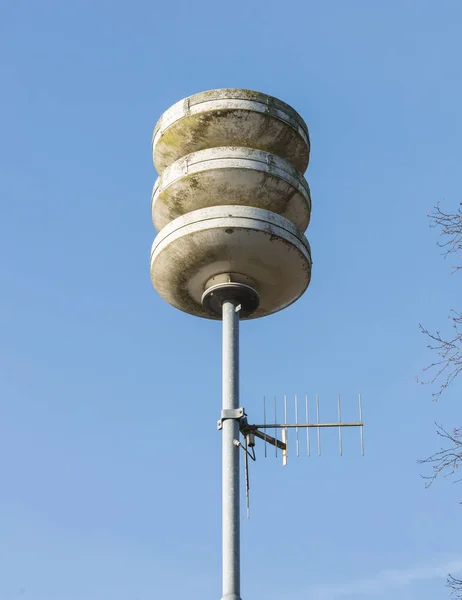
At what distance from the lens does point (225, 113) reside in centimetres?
1867

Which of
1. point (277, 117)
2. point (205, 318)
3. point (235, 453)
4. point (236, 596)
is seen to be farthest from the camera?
point (205, 318)

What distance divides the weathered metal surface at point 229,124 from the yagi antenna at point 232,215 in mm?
17

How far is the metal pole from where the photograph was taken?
55.1 feet

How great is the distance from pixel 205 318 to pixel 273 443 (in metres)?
3.25

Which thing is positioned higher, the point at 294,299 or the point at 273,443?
the point at 294,299

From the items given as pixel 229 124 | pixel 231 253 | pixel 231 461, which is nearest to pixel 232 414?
pixel 231 461

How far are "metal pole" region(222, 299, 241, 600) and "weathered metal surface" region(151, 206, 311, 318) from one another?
746 mm

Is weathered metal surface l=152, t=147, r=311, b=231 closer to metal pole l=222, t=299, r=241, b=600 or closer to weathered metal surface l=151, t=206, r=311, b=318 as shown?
weathered metal surface l=151, t=206, r=311, b=318

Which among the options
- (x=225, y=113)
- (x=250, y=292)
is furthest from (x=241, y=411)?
(x=225, y=113)

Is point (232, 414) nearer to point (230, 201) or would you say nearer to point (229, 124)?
point (230, 201)

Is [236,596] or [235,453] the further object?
[235,453]

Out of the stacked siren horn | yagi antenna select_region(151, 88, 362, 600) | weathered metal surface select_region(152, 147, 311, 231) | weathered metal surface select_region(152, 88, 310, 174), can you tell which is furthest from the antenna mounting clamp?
weathered metal surface select_region(152, 88, 310, 174)

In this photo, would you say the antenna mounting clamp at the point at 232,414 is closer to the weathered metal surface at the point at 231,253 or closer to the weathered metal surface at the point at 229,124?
the weathered metal surface at the point at 231,253

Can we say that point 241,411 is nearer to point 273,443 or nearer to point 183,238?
point 273,443
